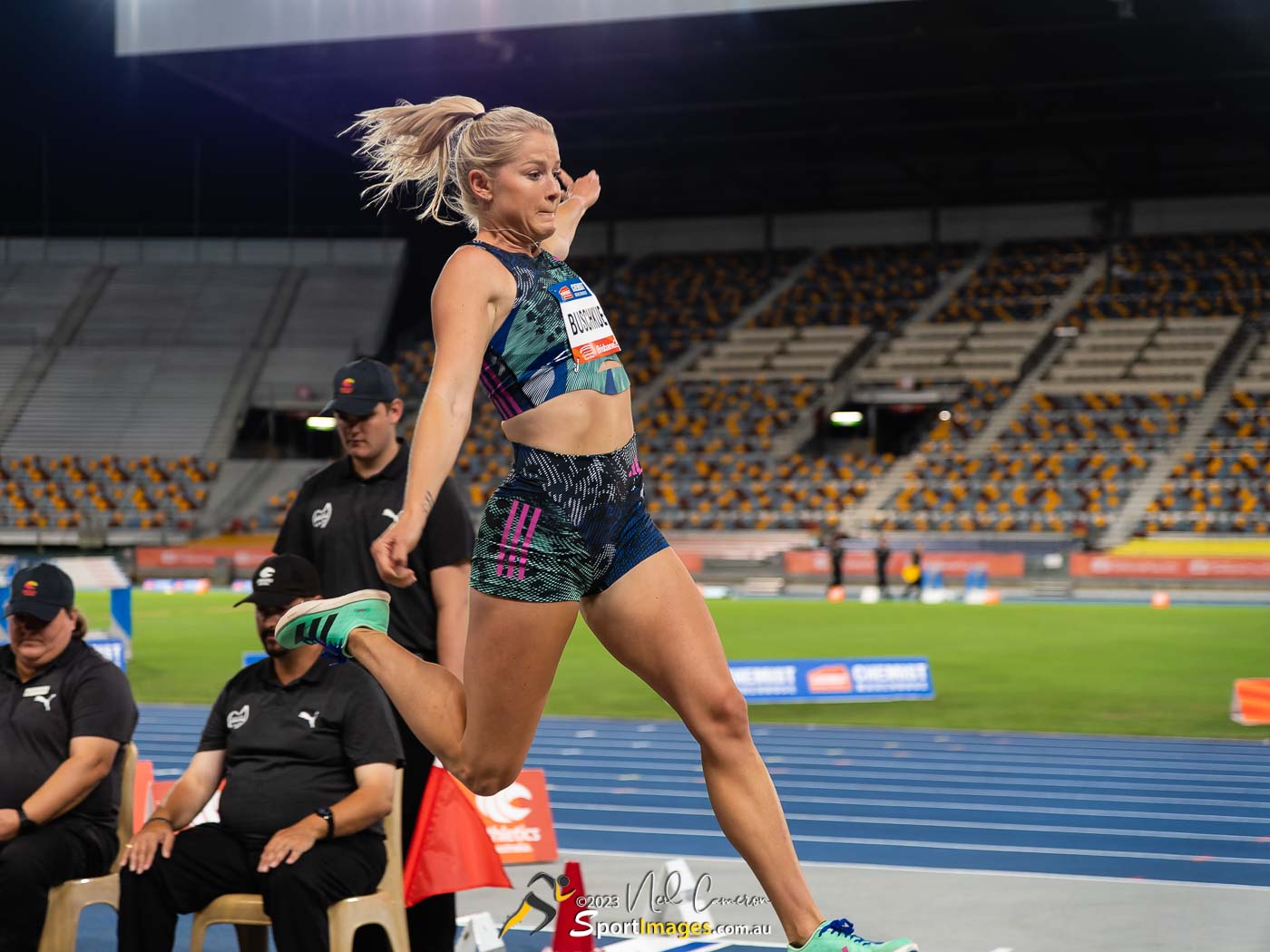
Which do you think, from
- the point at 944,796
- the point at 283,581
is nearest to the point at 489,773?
the point at 283,581

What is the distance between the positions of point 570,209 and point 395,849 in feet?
6.59

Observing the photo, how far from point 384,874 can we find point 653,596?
1856mm

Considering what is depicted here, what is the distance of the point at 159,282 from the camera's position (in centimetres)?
4459

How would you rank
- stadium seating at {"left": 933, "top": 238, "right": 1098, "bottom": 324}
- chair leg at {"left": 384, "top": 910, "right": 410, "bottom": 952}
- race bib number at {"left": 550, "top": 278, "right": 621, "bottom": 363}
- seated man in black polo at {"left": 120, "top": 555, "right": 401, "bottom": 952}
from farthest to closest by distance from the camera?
stadium seating at {"left": 933, "top": 238, "right": 1098, "bottom": 324} < chair leg at {"left": 384, "top": 910, "right": 410, "bottom": 952} < seated man in black polo at {"left": 120, "top": 555, "right": 401, "bottom": 952} < race bib number at {"left": 550, "top": 278, "right": 621, "bottom": 363}

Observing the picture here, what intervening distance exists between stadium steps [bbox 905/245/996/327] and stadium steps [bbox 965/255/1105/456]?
2656mm

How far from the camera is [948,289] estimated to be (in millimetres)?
42156

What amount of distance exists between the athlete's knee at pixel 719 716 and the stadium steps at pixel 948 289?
127ft

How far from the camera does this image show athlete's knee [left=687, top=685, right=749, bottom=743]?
127 inches

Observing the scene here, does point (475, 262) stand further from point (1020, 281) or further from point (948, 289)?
point (1020, 281)

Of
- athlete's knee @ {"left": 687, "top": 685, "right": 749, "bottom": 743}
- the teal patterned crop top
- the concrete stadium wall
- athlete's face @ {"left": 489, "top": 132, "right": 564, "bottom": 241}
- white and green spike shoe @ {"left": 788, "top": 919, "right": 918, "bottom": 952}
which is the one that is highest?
athlete's face @ {"left": 489, "top": 132, "right": 564, "bottom": 241}

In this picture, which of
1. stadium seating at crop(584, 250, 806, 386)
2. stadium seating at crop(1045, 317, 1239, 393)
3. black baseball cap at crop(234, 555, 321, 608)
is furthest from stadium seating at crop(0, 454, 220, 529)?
black baseball cap at crop(234, 555, 321, 608)

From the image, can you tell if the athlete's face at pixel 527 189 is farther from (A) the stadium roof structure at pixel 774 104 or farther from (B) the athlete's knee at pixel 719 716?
(A) the stadium roof structure at pixel 774 104

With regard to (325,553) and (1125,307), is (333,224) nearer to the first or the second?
(1125,307)

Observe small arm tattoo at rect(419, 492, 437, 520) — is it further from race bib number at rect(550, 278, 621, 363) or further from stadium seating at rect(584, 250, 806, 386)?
stadium seating at rect(584, 250, 806, 386)
